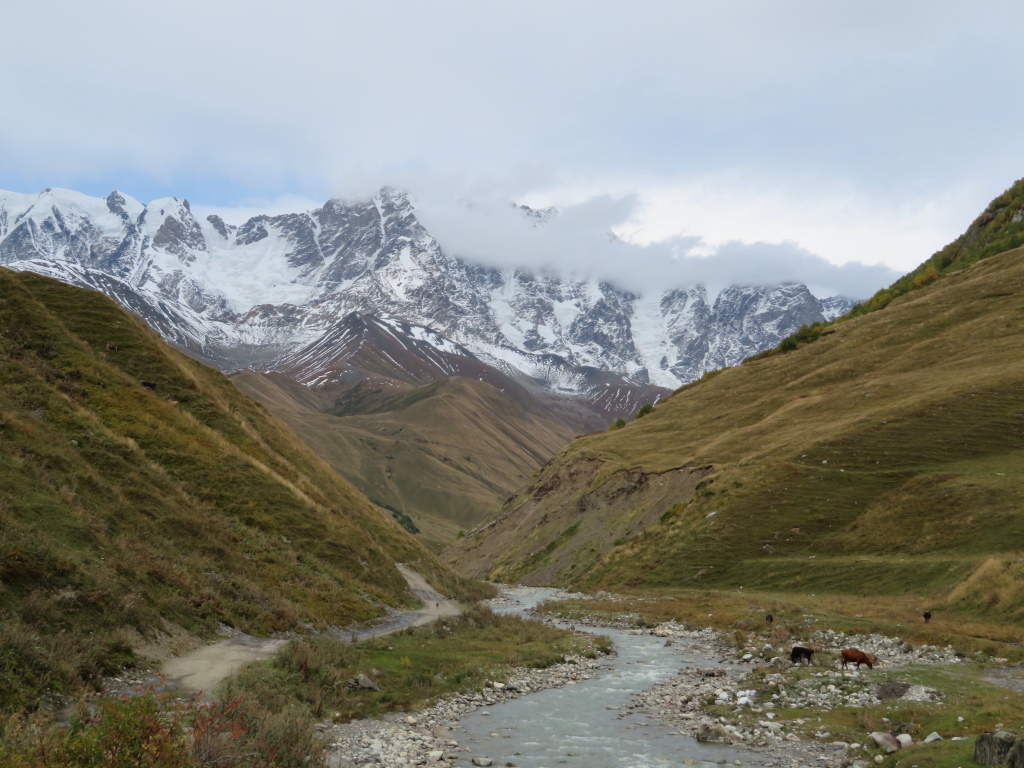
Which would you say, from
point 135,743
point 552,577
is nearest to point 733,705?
point 135,743

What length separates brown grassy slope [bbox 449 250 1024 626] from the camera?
56.6m

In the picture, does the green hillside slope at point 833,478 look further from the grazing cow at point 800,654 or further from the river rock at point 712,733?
the river rock at point 712,733

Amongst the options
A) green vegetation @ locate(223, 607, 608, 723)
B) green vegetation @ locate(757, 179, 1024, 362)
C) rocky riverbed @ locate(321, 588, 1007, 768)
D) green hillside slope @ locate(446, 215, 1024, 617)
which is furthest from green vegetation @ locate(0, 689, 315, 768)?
green vegetation @ locate(757, 179, 1024, 362)

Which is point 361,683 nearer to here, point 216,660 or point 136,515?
point 216,660

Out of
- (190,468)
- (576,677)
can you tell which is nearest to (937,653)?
(576,677)

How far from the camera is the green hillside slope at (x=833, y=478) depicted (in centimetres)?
5462

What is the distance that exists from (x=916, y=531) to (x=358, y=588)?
4251cm

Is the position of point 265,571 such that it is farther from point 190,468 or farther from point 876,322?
point 876,322

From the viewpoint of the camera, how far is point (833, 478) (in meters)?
69.4

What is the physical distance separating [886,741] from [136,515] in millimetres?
30274

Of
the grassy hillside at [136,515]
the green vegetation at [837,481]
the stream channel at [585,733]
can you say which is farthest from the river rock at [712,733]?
the green vegetation at [837,481]

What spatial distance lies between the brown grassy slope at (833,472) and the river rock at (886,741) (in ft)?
72.9

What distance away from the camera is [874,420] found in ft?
249

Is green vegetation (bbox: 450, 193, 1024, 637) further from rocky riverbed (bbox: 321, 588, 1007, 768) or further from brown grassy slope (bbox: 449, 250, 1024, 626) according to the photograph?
rocky riverbed (bbox: 321, 588, 1007, 768)
